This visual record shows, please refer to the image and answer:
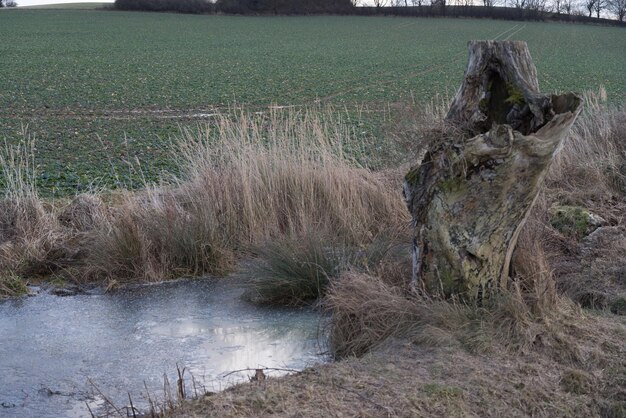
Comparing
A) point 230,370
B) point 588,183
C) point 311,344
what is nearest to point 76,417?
point 230,370

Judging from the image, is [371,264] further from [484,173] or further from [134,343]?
[134,343]

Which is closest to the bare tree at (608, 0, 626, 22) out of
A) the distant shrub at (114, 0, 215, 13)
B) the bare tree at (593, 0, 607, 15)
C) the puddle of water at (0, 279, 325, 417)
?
the bare tree at (593, 0, 607, 15)

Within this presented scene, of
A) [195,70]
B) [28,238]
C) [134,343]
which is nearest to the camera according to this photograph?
[134,343]

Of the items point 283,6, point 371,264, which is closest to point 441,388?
point 371,264

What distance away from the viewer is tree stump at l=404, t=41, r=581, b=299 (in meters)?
5.73

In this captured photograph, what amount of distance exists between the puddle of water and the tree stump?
46.7 inches

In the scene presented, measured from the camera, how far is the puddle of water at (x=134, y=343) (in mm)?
5473

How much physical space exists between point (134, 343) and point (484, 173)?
297cm

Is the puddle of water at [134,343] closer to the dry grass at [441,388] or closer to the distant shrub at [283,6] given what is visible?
the dry grass at [441,388]

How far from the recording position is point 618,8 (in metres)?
83.3

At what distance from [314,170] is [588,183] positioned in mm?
3254

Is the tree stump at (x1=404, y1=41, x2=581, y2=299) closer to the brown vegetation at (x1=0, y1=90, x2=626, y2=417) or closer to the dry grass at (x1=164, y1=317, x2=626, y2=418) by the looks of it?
the brown vegetation at (x1=0, y1=90, x2=626, y2=417)

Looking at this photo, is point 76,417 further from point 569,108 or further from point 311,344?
point 569,108

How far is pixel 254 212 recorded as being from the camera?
8945 millimetres
